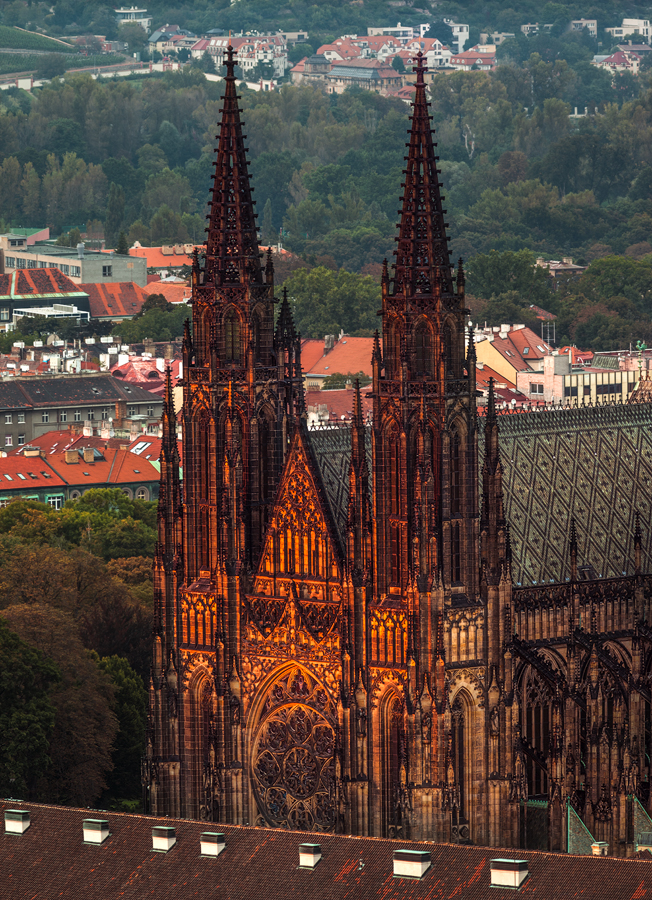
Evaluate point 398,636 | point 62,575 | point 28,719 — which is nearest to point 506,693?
point 398,636

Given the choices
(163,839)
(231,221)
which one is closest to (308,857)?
(163,839)

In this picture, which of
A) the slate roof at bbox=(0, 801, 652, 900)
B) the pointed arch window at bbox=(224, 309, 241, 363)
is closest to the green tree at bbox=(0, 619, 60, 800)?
the pointed arch window at bbox=(224, 309, 241, 363)

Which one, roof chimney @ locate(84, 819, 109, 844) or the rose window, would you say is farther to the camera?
the rose window

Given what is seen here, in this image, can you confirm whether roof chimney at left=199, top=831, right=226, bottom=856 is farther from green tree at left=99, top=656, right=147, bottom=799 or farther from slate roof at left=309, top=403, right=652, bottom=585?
green tree at left=99, top=656, right=147, bottom=799

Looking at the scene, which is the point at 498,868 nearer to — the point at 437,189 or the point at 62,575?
the point at 437,189

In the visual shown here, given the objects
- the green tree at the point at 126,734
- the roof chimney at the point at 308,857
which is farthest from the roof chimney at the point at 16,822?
the green tree at the point at 126,734

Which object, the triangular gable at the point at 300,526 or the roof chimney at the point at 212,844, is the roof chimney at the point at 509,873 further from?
the triangular gable at the point at 300,526
